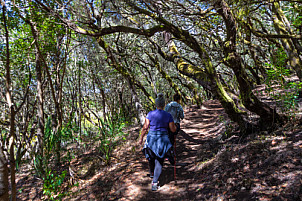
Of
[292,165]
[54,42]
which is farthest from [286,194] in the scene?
[54,42]

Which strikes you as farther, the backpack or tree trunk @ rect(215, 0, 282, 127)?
the backpack

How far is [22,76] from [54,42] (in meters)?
4.63

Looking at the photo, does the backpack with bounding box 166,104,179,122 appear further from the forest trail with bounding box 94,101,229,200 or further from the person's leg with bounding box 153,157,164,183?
the person's leg with bounding box 153,157,164,183

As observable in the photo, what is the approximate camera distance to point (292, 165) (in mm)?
3246

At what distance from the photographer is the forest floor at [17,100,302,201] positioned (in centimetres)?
311

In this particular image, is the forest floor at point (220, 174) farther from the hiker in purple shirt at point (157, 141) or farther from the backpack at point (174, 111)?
the backpack at point (174, 111)

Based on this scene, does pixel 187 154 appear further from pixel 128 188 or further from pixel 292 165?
pixel 292 165

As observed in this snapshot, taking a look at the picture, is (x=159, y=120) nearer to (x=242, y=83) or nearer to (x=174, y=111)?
(x=174, y=111)

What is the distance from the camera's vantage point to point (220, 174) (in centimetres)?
405

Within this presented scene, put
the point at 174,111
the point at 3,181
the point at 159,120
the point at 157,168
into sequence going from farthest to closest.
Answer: the point at 174,111 < the point at 159,120 < the point at 157,168 < the point at 3,181

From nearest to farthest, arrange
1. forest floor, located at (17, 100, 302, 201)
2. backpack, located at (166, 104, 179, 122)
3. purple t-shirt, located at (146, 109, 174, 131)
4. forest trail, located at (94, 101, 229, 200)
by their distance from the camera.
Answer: forest floor, located at (17, 100, 302, 201)
forest trail, located at (94, 101, 229, 200)
purple t-shirt, located at (146, 109, 174, 131)
backpack, located at (166, 104, 179, 122)

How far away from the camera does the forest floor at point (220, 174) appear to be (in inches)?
122

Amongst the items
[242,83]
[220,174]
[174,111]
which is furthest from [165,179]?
[242,83]

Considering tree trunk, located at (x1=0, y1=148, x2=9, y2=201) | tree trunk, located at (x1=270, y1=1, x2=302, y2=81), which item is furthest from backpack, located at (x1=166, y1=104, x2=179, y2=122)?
tree trunk, located at (x1=270, y1=1, x2=302, y2=81)
